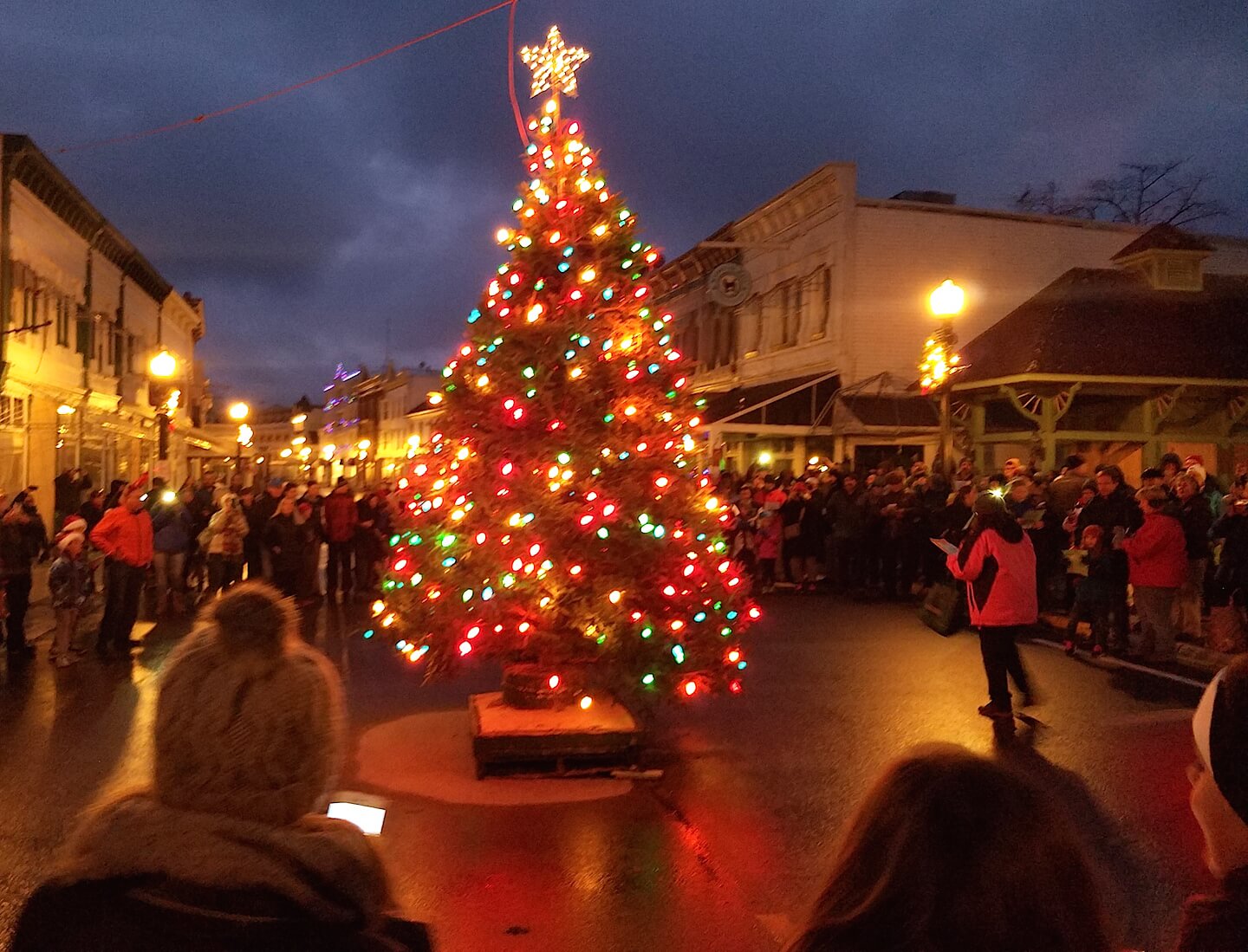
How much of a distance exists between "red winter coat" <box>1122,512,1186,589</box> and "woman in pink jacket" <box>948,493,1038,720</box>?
268cm

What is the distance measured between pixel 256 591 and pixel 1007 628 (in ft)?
24.4

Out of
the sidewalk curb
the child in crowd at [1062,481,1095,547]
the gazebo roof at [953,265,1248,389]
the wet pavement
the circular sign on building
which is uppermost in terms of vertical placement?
the circular sign on building

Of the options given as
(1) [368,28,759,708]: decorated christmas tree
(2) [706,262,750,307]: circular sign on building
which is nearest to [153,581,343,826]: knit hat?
(1) [368,28,759,708]: decorated christmas tree

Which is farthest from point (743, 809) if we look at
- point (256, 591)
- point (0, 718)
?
point (0, 718)

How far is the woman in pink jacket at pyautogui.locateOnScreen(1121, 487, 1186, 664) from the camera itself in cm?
1064

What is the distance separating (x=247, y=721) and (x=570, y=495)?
224 inches

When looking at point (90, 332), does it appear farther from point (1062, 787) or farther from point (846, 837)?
point (846, 837)

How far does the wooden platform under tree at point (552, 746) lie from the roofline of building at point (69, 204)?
762 inches

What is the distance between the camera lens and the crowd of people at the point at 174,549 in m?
11.5

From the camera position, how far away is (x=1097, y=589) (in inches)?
454

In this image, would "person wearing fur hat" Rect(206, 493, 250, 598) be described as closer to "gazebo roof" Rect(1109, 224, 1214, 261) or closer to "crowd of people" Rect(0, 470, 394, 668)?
"crowd of people" Rect(0, 470, 394, 668)

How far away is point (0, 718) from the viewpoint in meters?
8.88

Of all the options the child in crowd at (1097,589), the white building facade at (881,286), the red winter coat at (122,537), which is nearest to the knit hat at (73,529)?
the red winter coat at (122,537)

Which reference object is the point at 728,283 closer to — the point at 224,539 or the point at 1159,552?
the point at 224,539
